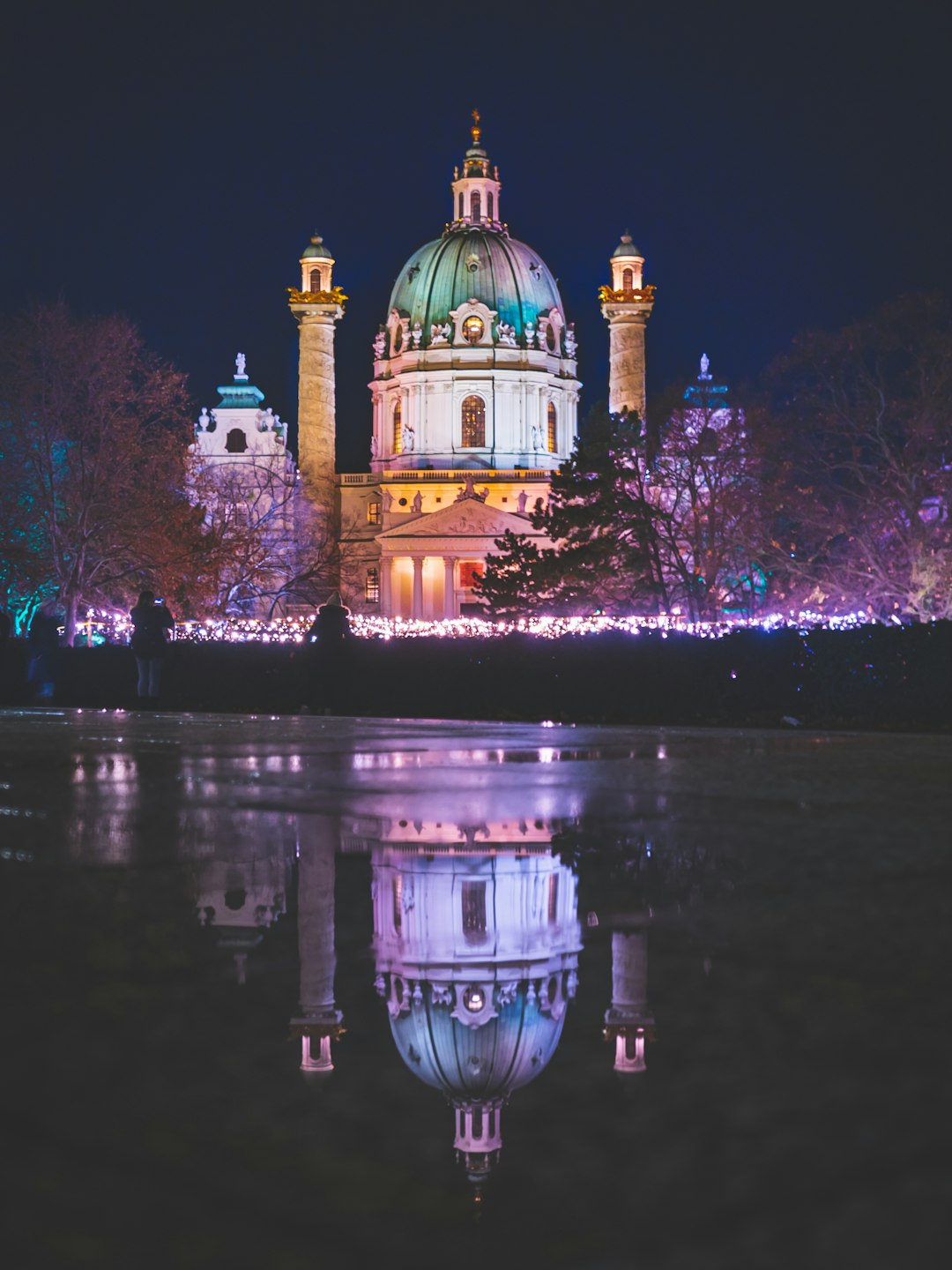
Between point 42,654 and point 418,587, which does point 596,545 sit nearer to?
point 42,654

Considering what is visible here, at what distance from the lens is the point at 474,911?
18.5 feet

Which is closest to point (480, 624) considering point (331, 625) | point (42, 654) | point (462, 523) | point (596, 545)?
point (596, 545)

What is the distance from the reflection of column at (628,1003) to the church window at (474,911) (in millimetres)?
430

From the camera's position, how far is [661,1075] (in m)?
3.47

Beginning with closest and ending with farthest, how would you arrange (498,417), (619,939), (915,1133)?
(915,1133)
(619,939)
(498,417)

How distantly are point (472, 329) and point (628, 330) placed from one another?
61.0 ft

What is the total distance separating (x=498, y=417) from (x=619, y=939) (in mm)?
117029

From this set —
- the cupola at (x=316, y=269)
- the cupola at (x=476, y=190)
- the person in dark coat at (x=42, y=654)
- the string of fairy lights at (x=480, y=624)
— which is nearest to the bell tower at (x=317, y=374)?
the cupola at (x=316, y=269)

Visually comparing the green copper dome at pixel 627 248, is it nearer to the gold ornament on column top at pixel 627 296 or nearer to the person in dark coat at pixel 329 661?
the gold ornament on column top at pixel 627 296

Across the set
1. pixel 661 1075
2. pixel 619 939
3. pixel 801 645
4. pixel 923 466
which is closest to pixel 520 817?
pixel 619 939

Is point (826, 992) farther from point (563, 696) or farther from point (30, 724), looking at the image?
point (563, 696)

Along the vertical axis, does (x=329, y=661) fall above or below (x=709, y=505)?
below

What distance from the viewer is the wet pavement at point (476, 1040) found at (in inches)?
105

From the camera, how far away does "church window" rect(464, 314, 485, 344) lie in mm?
121375
